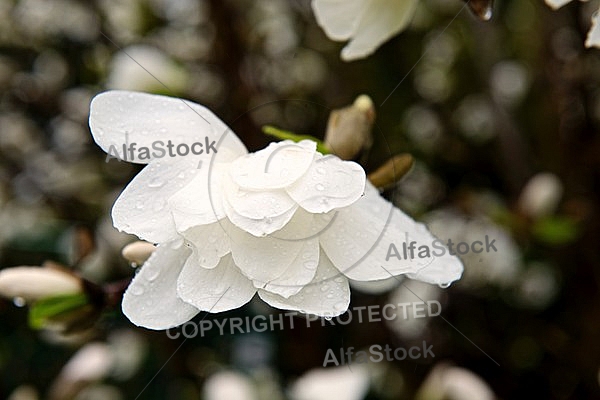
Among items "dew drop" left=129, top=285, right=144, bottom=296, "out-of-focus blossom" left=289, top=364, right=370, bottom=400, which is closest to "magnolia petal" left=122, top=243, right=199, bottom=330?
"dew drop" left=129, top=285, right=144, bottom=296

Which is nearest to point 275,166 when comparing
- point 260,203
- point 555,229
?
point 260,203

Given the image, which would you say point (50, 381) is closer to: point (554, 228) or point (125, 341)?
point (125, 341)

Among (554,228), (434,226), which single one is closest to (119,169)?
(434,226)

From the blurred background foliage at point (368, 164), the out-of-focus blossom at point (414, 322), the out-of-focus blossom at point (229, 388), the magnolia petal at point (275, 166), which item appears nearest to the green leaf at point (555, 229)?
the blurred background foliage at point (368, 164)

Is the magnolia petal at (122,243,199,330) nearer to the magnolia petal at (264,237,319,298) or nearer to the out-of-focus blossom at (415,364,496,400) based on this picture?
the magnolia petal at (264,237,319,298)

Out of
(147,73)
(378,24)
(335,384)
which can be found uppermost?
(378,24)

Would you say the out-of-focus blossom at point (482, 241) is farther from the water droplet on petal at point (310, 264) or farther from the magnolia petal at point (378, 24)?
the water droplet on petal at point (310, 264)

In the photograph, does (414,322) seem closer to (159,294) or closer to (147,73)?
(147,73)
